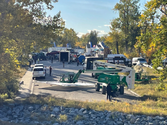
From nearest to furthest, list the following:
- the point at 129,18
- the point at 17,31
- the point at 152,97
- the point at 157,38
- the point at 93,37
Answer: the point at 157,38 → the point at 17,31 → the point at 152,97 → the point at 129,18 → the point at 93,37

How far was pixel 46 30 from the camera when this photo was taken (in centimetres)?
1461

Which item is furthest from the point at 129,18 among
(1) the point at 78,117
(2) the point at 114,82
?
(1) the point at 78,117

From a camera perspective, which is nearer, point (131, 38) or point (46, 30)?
point (46, 30)

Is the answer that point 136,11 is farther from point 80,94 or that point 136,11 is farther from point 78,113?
point 78,113

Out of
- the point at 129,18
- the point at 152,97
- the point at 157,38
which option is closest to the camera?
the point at 157,38

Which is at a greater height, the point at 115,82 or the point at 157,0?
the point at 157,0

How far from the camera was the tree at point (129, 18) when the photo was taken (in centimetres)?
5028

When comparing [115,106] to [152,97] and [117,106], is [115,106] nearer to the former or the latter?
[117,106]

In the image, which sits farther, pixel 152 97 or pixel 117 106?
pixel 152 97

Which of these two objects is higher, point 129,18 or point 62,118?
point 129,18

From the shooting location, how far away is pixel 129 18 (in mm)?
50500

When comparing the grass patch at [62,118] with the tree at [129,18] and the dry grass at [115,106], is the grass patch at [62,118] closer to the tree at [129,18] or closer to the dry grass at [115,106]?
the dry grass at [115,106]

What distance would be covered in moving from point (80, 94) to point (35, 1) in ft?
27.2

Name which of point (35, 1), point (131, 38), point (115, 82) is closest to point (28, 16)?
point (35, 1)
